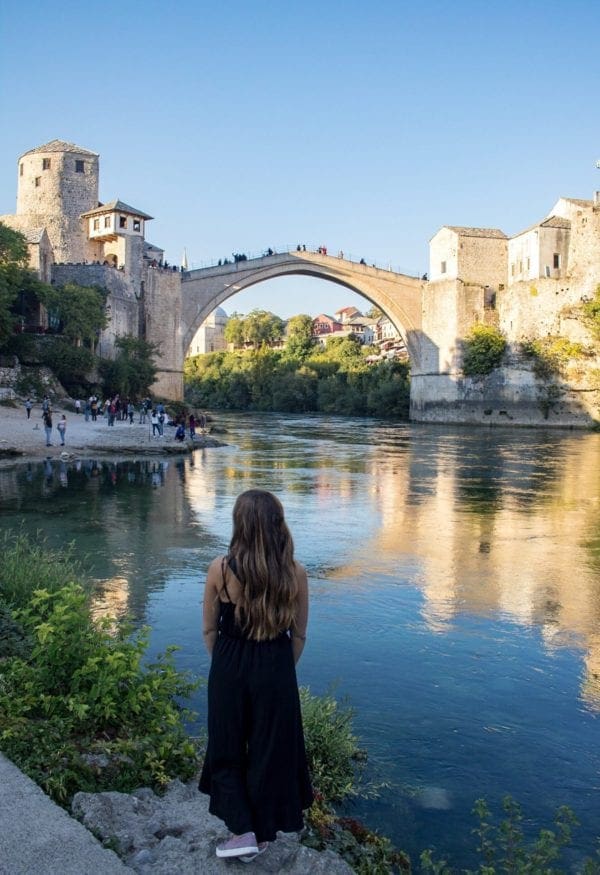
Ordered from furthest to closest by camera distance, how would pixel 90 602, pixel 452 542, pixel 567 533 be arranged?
pixel 567 533 → pixel 452 542 → pixel 90 602

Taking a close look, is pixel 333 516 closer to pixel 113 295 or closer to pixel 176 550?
pixel 176 550

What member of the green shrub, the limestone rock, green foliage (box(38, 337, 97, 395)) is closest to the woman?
the limestone rock

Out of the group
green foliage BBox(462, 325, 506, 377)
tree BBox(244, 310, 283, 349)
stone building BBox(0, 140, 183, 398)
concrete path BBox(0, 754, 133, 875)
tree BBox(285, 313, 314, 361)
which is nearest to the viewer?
concrete path BBox(0, 754, 133, 875)

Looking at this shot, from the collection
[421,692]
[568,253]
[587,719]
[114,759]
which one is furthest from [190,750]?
[568,253]

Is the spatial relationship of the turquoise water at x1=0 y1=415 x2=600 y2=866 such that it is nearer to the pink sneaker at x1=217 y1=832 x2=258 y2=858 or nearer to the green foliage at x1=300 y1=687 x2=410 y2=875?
the green foliage at x1=300 y1=687 x2=410 y2=875

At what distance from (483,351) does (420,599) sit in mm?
40527

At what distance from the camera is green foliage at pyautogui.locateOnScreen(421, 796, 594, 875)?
10.8 feet

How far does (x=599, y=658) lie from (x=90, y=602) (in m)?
4.38

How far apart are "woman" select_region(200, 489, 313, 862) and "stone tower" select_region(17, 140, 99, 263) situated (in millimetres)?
43586

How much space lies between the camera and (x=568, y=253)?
151ft

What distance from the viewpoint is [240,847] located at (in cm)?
304

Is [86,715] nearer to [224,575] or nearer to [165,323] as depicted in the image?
[224,575]

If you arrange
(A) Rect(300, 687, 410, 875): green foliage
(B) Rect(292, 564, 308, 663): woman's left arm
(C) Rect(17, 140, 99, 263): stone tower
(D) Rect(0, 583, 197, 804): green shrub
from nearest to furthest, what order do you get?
(B) Rect(292, 564, 308, 663): woman's left arm < (A) Rect(300, 687, 410, 875): green foliage < (D) Rect(0, 583, 197, 804): green shrub < (C) Rect(17, 140, 99, 263): stone tower

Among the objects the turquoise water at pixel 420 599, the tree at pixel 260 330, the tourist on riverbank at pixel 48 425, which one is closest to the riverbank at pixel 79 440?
the tourist on riverbank at pixel 48 425
